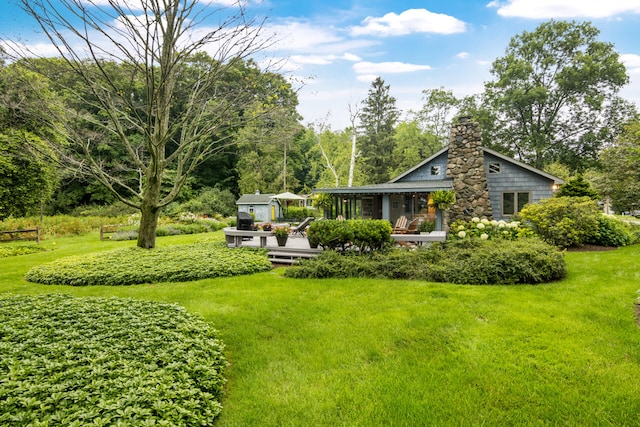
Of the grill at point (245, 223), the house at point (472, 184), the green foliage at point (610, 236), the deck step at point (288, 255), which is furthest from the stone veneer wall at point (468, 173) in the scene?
the grill at point (245, 223)

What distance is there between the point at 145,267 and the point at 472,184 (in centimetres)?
1342

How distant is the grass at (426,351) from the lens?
9.53ft

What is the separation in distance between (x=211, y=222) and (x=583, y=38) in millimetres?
31609

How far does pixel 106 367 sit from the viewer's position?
2.97 meters

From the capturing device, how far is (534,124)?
90.4 feet

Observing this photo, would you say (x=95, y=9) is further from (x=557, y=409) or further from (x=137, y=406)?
(x=557, y=409)

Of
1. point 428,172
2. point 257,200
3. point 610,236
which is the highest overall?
point 428,172

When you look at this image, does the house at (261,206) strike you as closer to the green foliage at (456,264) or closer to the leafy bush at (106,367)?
the green foliage at (456,264)

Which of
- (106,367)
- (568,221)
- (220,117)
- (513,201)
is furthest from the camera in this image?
(513,201)

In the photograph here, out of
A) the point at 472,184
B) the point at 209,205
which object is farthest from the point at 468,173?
the point at 209,205

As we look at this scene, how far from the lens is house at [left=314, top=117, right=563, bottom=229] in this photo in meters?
14.8

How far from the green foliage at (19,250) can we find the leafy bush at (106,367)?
9.02 m

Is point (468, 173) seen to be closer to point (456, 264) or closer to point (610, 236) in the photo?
point (610, 236)

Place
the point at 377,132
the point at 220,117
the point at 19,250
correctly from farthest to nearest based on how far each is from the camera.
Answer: the point at 377,132 < the point at 19,250 < the point at 220,117
